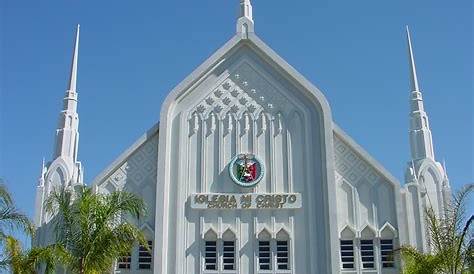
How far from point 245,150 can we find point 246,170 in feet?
3.42

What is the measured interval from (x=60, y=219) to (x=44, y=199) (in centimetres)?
250

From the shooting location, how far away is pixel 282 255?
28.0m

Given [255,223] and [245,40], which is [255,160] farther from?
[245,40]

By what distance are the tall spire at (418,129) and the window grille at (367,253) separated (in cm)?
490

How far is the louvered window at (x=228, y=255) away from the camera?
2777 centimetres

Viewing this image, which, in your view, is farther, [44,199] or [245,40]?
[245,40]

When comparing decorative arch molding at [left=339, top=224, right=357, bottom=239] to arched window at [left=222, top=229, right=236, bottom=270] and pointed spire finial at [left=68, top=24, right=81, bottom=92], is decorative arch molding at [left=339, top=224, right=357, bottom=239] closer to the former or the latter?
arched window at [left=222, top=229, right=236, bottom=270]

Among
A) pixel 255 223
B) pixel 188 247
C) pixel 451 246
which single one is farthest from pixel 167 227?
pixel 451 246

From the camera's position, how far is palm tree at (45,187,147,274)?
22.7 metres

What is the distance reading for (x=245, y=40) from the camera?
1212 inches

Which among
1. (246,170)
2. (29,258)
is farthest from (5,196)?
(246,170)

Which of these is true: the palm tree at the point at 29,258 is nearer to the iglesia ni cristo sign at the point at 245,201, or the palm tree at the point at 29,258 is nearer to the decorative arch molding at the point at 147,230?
the decorative arch molding at the point at 147,230

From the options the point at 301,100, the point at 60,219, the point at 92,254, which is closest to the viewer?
the point at 92,254

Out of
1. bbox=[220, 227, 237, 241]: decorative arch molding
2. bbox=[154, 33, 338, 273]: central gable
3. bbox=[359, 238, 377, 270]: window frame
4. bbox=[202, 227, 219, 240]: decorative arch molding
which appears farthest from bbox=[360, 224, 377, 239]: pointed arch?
bbox=[202, 227, 219, 240]: decorative arch molding
